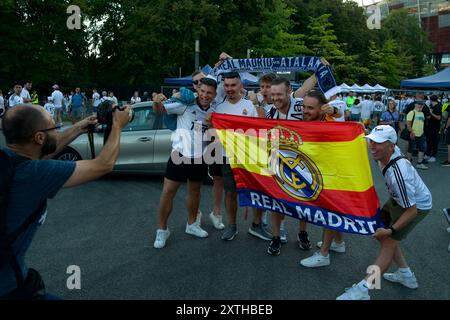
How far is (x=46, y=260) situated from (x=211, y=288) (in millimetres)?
1852

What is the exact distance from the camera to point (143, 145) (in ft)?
25.9

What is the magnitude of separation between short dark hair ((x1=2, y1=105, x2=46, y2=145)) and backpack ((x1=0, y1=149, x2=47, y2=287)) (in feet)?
0.41

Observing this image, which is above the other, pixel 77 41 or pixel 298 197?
pixel 77 41

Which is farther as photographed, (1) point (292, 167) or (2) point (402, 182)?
(1) point (292, 167)

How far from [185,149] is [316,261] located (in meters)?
1.92

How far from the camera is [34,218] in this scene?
82.7 inches

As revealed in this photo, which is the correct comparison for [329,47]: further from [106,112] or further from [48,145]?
[48,145]

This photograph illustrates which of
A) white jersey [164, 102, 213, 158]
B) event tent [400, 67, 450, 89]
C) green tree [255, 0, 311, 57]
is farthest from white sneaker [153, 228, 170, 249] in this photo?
green tree [255, 0, 311, 57]

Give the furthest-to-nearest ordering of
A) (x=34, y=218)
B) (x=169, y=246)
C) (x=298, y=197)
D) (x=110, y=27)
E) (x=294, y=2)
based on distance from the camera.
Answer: (x=294, y=2) → (x=110, y=27) → (x=169, y=246) → (x=298, y=197) → (x=34, y=218)

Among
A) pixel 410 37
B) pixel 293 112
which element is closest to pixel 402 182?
pixel 293 112

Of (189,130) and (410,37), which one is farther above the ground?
(410,37)

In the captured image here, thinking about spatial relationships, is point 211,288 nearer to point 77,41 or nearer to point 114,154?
point 114,154

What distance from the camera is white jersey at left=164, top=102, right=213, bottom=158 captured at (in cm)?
479
